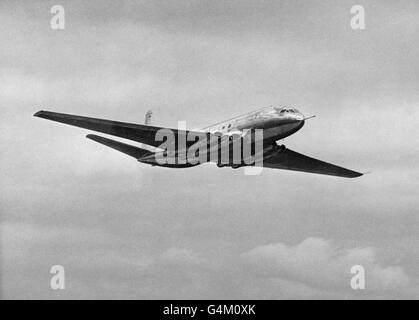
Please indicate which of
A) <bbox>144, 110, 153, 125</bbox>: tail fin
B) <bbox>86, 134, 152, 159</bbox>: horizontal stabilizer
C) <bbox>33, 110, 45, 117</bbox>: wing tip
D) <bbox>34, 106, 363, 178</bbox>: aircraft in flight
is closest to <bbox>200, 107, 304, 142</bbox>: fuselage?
<bbox>34, 106, 363, 178</bbox>: aircraft in flight

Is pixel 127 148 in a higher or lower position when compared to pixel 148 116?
lower

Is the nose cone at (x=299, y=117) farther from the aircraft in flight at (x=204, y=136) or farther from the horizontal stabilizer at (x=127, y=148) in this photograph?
the horizontal stabilizer at (x=127, y=148)

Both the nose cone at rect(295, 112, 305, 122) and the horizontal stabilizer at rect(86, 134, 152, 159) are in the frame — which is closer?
the nose cone at rect(295, 112, 305, 122)

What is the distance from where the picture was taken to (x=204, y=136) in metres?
61.2

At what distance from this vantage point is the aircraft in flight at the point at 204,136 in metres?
57.0

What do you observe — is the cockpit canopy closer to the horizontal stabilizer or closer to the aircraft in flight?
the aircraft in flight

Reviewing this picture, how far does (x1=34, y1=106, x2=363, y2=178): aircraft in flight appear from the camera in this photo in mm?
56969

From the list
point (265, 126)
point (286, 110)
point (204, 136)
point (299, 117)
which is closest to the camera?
point (299, 117)

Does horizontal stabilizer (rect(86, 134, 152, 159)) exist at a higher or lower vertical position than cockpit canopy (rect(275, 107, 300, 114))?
lower

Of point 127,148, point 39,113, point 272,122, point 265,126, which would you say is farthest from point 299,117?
point 39,113

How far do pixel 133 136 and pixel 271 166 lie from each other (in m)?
17.1

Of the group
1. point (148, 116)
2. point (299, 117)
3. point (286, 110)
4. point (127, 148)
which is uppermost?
point (148, 116)

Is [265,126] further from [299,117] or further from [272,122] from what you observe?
[299,117]

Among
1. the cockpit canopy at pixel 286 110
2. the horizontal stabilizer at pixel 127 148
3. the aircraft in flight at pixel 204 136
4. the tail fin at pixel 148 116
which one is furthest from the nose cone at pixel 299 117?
the tail fin at pixel 148 116
